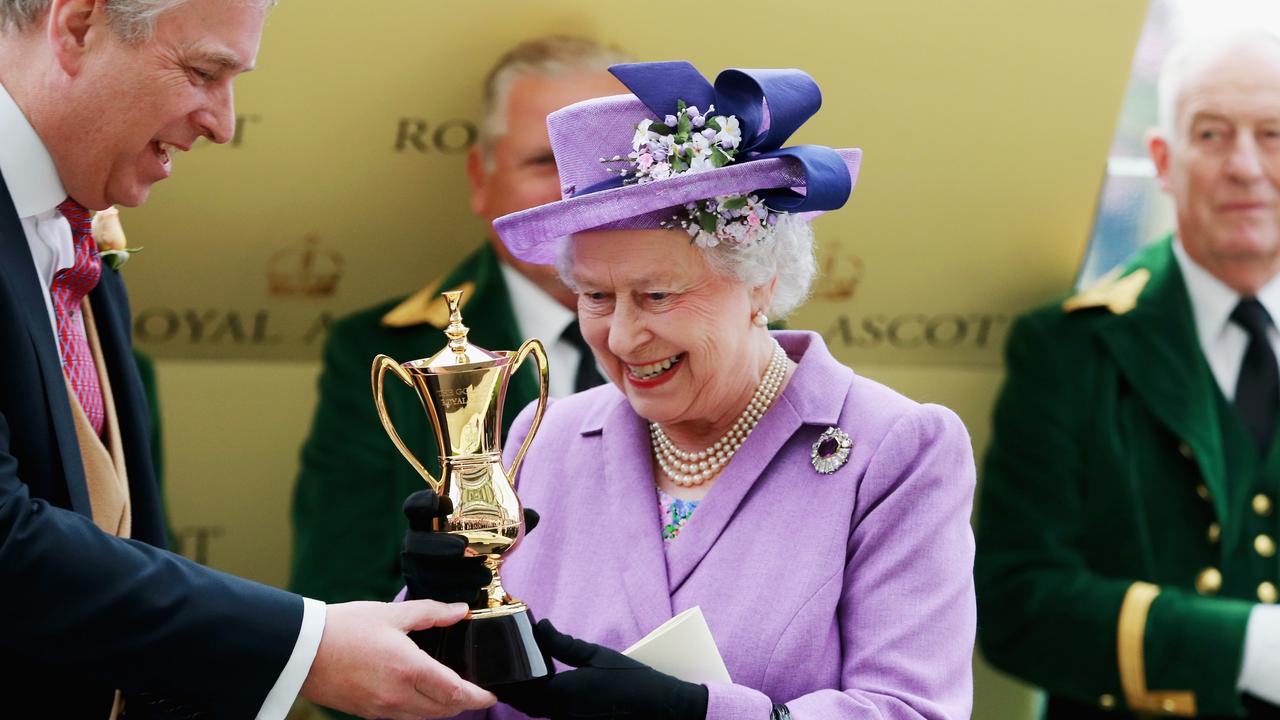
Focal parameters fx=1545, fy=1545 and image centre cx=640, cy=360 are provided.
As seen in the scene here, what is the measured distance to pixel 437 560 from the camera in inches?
82.2

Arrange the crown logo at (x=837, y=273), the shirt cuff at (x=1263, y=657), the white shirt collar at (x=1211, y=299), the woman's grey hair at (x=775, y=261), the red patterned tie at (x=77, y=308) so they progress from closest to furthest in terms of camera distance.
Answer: the woman's grey hair at (x=775, y=261) → the red patterned tie at (x=77, y=308) → the shirt cuff at (x=1263, y=657) → the white shirt collar at (x=1211, y=299) → the crown logo at (x=837, y=273)

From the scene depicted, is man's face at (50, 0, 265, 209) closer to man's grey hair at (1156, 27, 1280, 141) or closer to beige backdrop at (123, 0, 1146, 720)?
beige backdrop at (123, 0, 1146, 720)

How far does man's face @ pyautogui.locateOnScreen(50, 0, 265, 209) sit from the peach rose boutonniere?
0.84ft

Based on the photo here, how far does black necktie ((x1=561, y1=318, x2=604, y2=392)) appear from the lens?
379 centimetres

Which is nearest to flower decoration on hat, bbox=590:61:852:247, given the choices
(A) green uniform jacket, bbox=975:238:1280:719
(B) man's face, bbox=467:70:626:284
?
(B) man's face, bbox=467:70:626:284

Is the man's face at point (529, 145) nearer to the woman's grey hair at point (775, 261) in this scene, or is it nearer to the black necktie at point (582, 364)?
the black necktie at point (582, 364)

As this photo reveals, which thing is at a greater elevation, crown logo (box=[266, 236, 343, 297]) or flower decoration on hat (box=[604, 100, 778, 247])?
flower decoration on hat (box=[604, 100, 778, 247])

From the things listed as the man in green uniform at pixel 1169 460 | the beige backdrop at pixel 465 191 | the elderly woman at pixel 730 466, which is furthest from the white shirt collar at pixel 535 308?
the elderly woman at pixel 730 466

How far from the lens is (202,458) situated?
162 inches

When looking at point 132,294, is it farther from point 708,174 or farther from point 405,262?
point 708,174

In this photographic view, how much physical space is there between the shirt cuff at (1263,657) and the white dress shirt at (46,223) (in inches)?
91.6

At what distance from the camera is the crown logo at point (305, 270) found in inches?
156

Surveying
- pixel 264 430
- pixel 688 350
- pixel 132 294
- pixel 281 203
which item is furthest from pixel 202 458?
pixel 688 350

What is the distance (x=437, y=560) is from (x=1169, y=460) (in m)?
2.29
